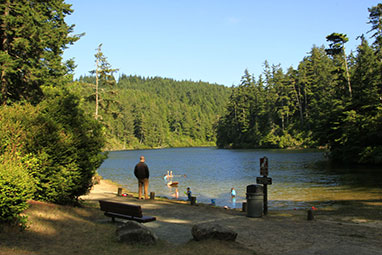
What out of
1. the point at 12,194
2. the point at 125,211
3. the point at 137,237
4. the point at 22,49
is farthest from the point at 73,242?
the point at 22,49

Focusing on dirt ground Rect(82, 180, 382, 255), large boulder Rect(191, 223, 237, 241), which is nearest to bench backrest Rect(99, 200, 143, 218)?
dirt ground Rect(82, 180, 382, 255)

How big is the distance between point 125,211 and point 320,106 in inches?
2943

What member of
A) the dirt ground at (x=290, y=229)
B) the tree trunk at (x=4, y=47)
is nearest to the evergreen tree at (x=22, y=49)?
the tree trunk at (x=4, y=47)

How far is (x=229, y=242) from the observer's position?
7.94 meters

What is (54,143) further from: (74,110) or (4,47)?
(4,47)

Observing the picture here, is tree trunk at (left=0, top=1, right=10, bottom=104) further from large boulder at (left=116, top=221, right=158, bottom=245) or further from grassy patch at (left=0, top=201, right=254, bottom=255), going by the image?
large boulder at (left=116, top=221, right=158, bottom=245)

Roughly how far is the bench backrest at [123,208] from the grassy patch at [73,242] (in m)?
0.59

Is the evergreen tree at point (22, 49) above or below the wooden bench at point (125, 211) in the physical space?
above

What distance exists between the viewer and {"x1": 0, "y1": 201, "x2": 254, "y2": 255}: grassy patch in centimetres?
698

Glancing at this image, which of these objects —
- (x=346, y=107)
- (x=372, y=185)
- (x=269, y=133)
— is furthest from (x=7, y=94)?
(x=269, y=133)

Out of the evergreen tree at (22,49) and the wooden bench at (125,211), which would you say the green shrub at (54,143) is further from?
the evergreen tree at (22,49)

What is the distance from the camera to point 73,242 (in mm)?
7691

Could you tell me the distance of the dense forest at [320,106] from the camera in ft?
120

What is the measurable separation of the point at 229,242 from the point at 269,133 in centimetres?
8626
